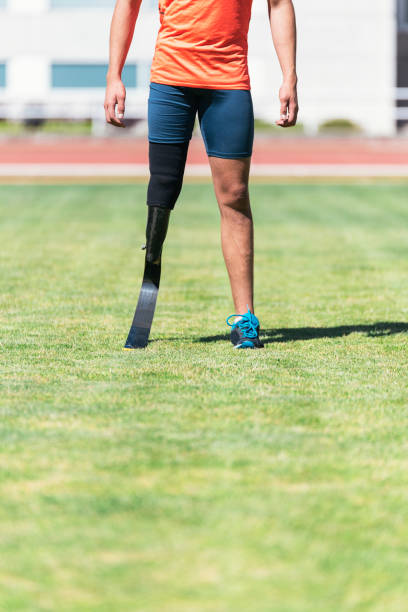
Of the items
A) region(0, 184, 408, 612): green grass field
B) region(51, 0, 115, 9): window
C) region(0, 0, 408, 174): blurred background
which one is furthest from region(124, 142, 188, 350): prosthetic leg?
region(51, 0, 115, 9): window

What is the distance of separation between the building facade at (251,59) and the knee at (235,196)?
31.1 metres

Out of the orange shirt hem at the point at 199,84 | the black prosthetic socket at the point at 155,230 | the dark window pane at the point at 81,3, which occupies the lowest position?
the black prosthetic socket at the point at 155,230

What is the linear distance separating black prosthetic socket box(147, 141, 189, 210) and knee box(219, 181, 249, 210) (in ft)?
0.77

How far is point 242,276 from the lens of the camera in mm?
5539

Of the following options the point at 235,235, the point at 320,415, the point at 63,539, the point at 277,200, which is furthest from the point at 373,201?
the point at 63,539

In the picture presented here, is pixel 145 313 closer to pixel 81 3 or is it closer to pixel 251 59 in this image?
pixel 251 59

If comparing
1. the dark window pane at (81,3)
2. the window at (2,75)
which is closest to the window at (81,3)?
the dark window pane at (81,3)

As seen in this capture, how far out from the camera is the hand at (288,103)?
536 centimetres

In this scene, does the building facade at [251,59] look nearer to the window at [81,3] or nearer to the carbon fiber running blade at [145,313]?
the window at [81,3]

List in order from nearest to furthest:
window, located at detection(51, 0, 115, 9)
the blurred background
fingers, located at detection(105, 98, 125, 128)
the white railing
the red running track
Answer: fingers, located at detection(105, 98, 125, 128), the red running track, the white railing, the blurred background, window, located at detection(51, 0, 115, 9)

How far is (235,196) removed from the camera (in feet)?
17.9

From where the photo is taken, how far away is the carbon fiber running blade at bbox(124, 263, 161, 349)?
17.6 ft

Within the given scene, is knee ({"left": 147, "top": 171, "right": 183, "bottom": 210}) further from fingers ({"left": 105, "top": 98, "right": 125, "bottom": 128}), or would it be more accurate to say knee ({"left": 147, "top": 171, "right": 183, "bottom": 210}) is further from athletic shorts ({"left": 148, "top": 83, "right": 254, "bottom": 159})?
fingers ({"left": 105, "top": 98, "right": 125, "bottom": 128})

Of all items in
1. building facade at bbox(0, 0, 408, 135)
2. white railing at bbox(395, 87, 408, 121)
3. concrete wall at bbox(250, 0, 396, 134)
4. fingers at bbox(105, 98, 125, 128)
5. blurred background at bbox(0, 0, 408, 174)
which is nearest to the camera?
fingers at bbox(105, 98, 125, 128)
